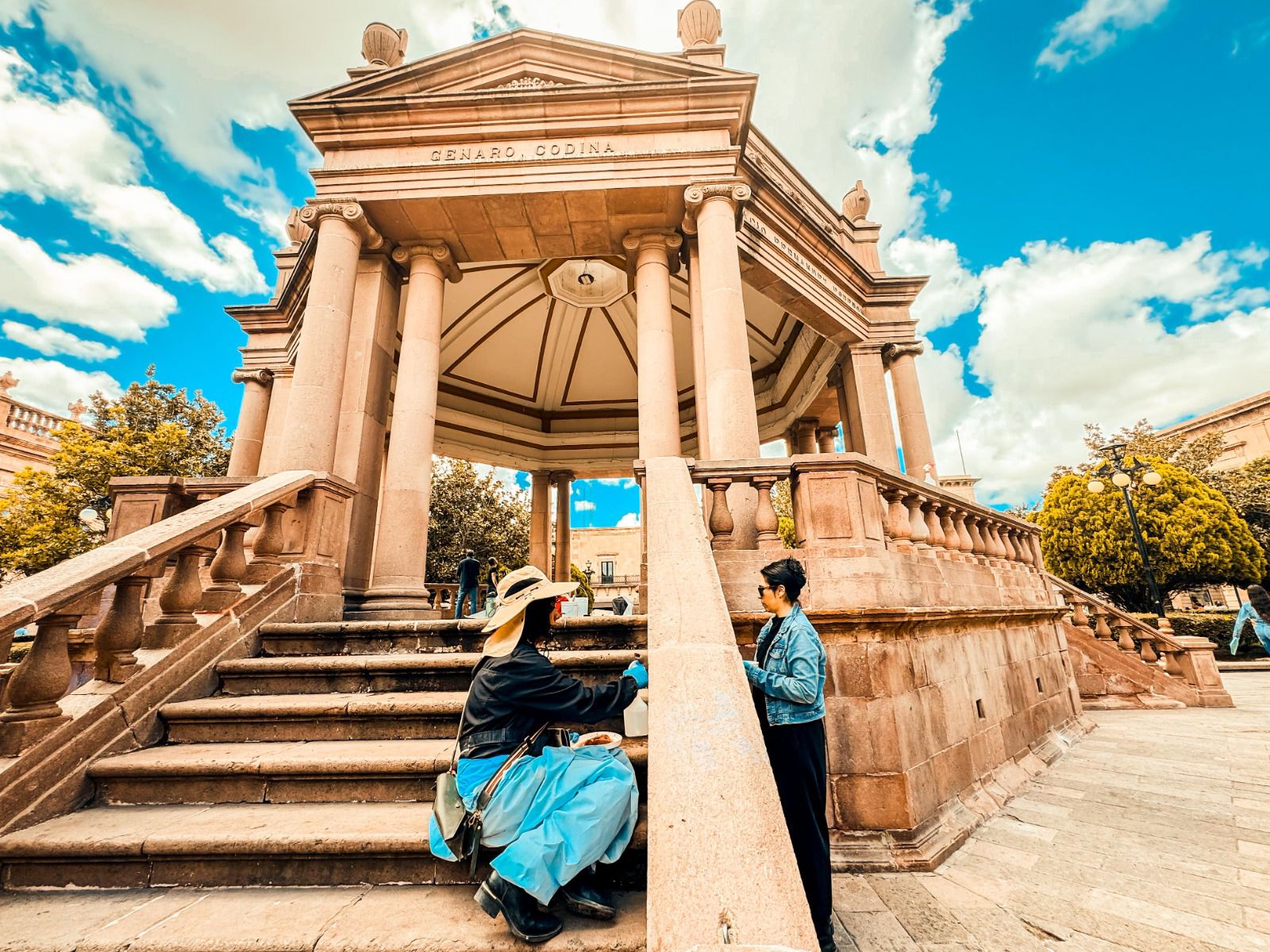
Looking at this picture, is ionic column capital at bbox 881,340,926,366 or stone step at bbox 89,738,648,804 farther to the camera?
ionic column capital at bbox 881,340,926,366

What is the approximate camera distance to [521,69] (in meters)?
7.66

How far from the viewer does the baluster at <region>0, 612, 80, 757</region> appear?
111 inches

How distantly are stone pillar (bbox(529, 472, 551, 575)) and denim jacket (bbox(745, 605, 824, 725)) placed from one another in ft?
38.2

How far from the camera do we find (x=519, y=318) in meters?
14.5

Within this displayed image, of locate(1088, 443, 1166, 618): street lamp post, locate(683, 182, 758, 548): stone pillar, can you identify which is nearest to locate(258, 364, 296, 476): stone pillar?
locate(683, 182, 758, 548): stone pillar

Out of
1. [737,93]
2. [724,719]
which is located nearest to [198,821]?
[724,719]

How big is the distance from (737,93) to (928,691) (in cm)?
755

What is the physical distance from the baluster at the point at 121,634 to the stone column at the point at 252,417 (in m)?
7.81

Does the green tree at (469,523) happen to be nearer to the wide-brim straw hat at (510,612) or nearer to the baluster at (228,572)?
the baluster at (228,572)

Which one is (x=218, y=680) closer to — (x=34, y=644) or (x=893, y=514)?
(x=34, y=644)

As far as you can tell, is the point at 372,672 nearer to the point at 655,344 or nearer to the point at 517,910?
the point at 517,910

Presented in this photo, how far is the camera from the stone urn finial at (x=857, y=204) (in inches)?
485

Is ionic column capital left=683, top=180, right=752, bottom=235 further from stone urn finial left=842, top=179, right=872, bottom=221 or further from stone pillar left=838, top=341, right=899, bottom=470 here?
stone urn finial left=842, top=179, right=872, bottom=221

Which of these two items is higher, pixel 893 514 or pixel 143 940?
pixel 893 514
